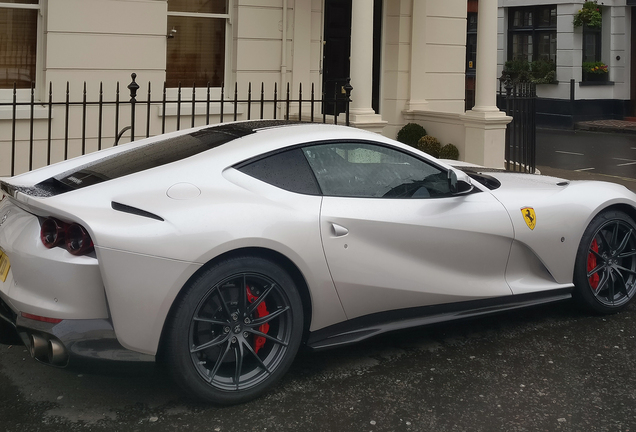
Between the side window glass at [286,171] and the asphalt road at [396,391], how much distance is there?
3.53 ft

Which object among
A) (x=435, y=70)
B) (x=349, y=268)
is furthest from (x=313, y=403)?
(x=435, y=70)

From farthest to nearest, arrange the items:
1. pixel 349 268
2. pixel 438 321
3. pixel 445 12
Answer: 1. pixel 445 12
2. pixel 438 321
3. pixel 349 268

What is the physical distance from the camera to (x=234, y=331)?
4055 mm

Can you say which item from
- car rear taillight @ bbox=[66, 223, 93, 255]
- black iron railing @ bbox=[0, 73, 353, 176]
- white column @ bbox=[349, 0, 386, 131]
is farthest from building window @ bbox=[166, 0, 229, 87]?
car rear taillight @ bbox=[66, 223, 93, 255]

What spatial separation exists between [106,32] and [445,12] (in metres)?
5.92

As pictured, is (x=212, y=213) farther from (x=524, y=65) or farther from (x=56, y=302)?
(x=524, y=65)

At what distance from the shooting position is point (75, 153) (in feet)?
34.1

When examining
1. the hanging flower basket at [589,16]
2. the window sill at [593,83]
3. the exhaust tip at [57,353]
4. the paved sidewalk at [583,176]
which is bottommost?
the exhaust tip at [57,353]

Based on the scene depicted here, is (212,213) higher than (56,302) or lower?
higher

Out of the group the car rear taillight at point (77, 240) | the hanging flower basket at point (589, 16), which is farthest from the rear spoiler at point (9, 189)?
the hanging flower basket at point (589, 16)

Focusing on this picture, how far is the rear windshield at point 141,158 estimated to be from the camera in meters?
4.27

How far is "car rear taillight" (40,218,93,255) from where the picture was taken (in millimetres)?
3758

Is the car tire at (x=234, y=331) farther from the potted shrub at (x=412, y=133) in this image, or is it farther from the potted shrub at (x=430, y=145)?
the potted shrub at (x=412, y=133)

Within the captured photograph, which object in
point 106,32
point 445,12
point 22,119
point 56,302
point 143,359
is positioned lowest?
point 143,359
